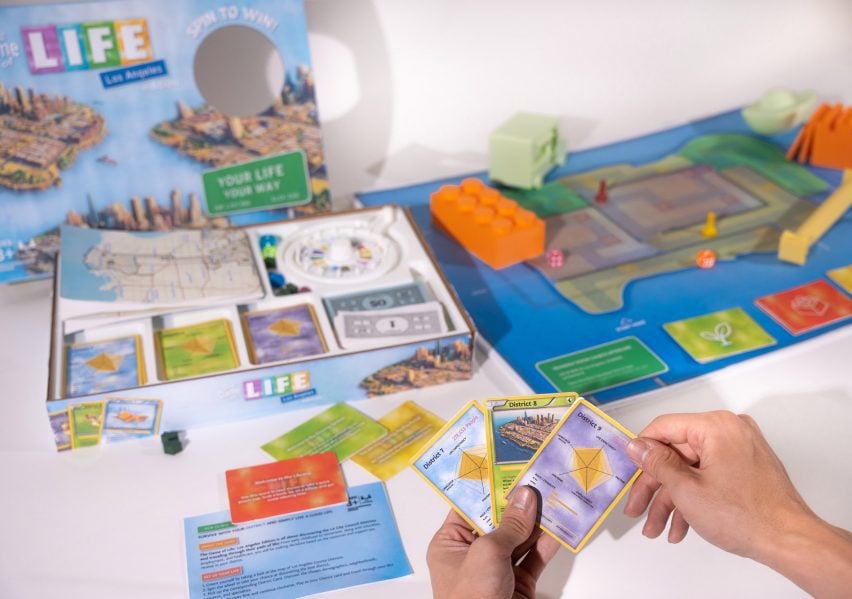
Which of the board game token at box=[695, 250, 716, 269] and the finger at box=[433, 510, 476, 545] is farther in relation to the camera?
the board game token at box=[695, 250, 716, 269]

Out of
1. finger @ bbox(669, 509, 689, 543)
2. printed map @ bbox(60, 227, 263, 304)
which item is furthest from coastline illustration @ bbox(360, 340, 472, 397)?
finger @ bbox(669, 509, 689, 543)

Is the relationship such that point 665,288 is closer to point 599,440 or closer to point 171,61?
point 599,440

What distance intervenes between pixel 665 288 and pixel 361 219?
50 centimetres

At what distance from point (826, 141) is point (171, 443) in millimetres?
1328

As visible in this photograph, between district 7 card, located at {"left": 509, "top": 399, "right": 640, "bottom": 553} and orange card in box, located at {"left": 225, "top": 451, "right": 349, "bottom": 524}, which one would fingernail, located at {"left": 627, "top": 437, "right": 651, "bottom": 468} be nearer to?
district 7 card, located at {"left": 509, "top": 399, "right": 640, "bottom": 553}

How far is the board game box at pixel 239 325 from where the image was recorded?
1101mm

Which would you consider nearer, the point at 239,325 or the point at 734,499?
the point at 734,499

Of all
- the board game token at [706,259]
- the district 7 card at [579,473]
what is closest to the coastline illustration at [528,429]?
the district 7 card at [579,473]

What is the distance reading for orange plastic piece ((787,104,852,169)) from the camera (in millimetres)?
1680

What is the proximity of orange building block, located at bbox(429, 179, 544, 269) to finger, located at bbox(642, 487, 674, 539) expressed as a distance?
563 millimetres

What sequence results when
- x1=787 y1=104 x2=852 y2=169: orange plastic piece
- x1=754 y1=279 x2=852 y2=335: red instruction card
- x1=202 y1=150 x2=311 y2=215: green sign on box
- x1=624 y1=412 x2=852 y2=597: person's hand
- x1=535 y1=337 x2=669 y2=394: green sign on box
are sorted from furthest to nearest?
x1=787 y1=104 x2=852 y2=169: orange plastic piece, x1=202 y1=150 x2=311 y2=215: green sign on box, x1=754 y1=279 x2=852 y2=335: red instruction card, x1=535 y1=337 x2=669 y2=394: green sign on box, x1=624 y1=412 x2=852 y2=597: person's hand

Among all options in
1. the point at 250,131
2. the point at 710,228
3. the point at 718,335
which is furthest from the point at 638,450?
the point at 250,131

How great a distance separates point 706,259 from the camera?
1443 millimetres

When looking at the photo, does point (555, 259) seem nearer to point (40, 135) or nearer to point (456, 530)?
point (456, 530)
